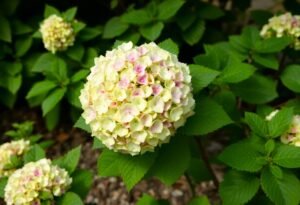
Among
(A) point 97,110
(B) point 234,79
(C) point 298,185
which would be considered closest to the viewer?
(A) point 97,110

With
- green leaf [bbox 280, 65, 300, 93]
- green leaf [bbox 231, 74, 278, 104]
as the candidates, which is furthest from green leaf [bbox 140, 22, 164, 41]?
green leaf [bbox 280, 65, 300, 93]

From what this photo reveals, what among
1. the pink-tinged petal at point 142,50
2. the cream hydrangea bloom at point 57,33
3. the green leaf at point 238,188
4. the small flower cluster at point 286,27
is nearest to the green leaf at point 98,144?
the pink-tinged petal at point 142,50

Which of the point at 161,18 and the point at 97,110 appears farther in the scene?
the point at 161,18

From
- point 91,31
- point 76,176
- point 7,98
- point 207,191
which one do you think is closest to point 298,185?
point 76,176

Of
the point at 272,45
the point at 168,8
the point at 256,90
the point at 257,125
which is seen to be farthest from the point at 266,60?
the point at 168,8

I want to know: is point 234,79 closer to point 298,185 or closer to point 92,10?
point 298,185

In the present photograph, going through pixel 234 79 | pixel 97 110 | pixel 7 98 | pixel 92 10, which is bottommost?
pixel 7 98

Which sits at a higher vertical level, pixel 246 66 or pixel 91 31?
pixel 246 66

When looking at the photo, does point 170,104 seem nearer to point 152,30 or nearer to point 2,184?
point 2,184
